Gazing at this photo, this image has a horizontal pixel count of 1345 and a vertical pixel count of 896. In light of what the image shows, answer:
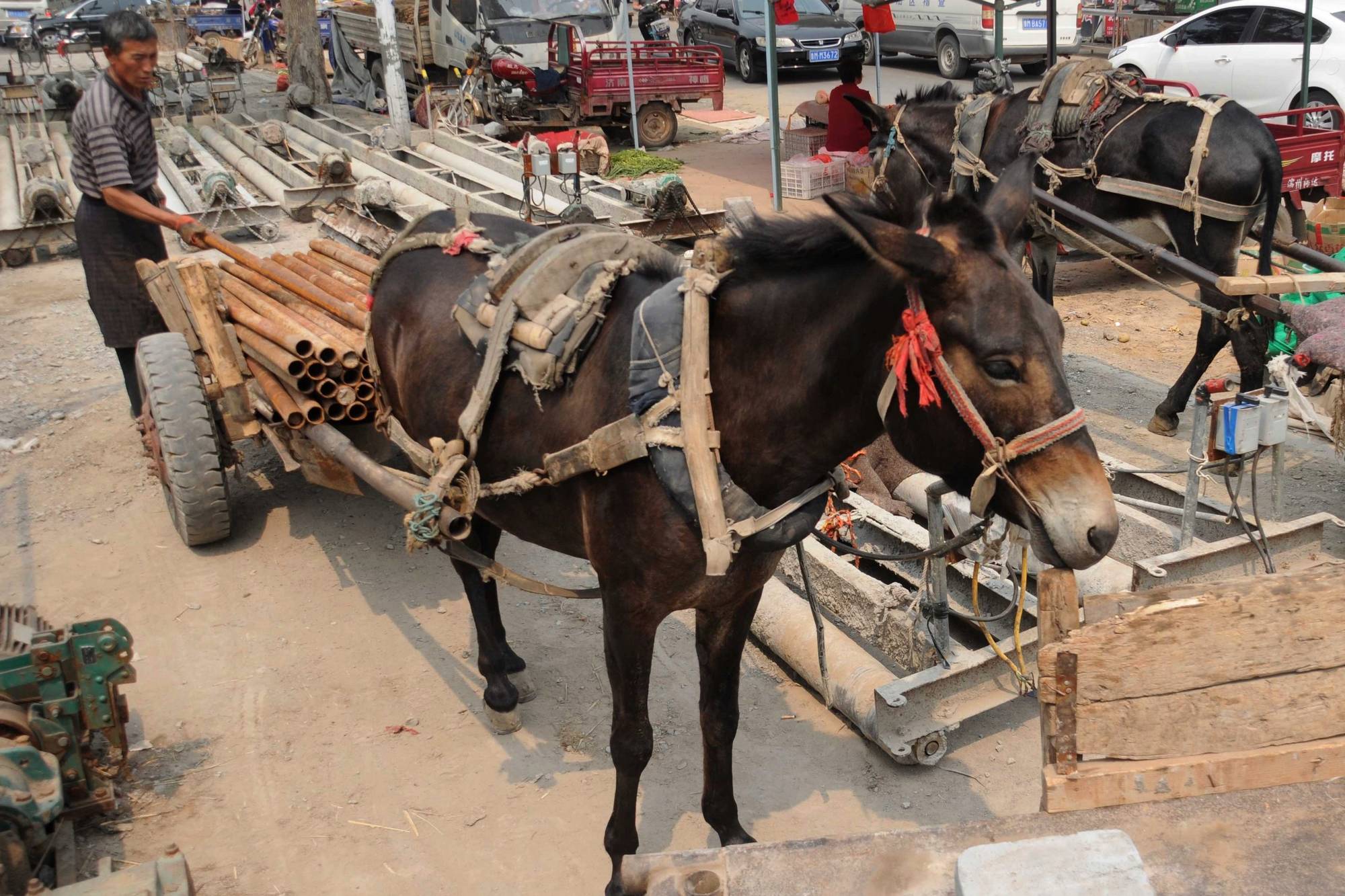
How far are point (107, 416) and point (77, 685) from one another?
4.38m

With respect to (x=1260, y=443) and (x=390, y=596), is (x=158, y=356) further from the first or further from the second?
(x=1260, y=443)

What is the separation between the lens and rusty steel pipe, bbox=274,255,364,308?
5266 mm

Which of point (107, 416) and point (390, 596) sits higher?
point (107, 416)

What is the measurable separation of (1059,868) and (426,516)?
2374 millimetres

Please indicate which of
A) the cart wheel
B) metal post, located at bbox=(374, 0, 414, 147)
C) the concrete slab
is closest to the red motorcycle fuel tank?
the cart wheel

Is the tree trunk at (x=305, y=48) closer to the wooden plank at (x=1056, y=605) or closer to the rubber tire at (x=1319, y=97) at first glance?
the rubber tire at (x=1319, y=97)

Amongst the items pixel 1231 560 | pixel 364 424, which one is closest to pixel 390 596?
pixel 364 424

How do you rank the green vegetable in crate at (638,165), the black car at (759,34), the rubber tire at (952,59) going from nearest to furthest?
the green vegetable in crate at (638,165) < the black car at (759,34) < the rubber tire at (952,59)

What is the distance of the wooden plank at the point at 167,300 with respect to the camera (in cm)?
534

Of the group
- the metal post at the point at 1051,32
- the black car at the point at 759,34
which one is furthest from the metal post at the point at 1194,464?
the black car at the point at 759,34

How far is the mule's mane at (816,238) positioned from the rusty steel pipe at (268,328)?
2.52 metres

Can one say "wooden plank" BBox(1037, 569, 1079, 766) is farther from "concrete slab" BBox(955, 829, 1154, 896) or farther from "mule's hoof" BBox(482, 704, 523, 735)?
"mule's hoof" BBox(482, 704, 523, 735)

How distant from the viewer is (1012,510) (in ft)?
7.88

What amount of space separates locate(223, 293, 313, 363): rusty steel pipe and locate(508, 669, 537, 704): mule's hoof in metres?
1.59
